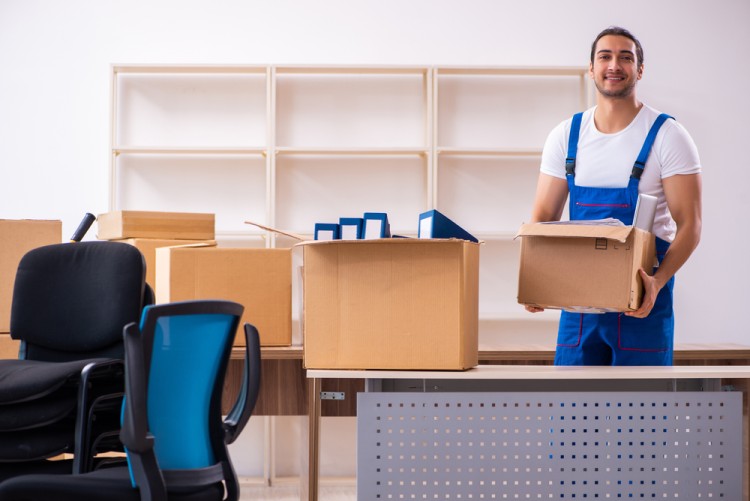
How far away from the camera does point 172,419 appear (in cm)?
178

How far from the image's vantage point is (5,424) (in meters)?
2.14

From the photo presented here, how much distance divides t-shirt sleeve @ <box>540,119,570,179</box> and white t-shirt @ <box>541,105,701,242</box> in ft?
0.18

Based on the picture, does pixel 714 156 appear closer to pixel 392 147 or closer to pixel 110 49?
pixel 392 147

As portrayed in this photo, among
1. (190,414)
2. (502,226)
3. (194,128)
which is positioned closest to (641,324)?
(190,414)

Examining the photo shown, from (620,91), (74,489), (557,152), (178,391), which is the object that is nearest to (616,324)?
(557,152)

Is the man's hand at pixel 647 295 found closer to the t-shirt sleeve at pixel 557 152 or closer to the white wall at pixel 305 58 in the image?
the t-shirt sleeve at pixel 557 152

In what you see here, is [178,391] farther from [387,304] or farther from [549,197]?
[549,197]

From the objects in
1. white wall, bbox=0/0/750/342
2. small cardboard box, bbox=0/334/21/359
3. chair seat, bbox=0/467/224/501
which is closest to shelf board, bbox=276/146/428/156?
white wall, bbox=0/0/750/342

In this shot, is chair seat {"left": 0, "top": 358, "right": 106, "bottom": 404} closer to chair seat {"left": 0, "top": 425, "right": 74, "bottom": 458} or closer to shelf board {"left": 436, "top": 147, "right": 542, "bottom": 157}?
chair seat {"left": 0, "top": 425, "right": 74, "bottom": 458}

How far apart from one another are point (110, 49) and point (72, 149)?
0.54 meters

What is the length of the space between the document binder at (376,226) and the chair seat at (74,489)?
797 millimetres

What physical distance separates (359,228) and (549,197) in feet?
2.06

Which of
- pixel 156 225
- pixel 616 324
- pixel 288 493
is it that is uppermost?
pixel 156 225

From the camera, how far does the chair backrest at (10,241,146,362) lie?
2545 millimetres
